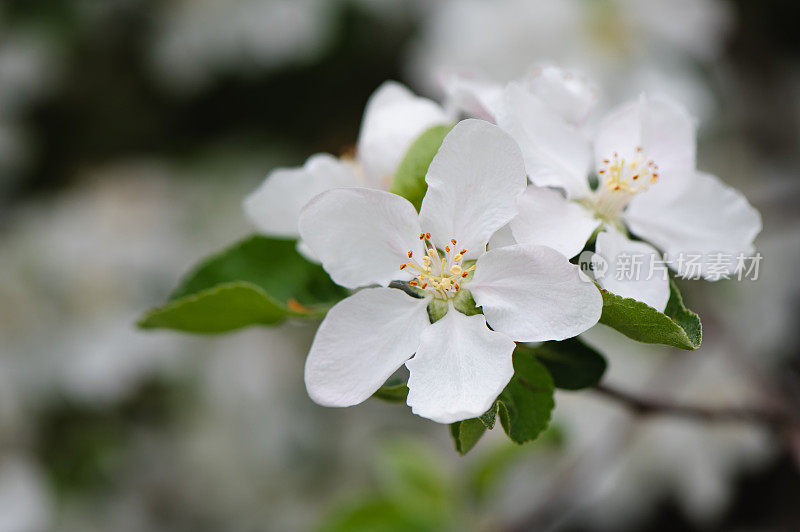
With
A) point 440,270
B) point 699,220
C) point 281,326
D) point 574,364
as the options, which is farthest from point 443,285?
point 281,326

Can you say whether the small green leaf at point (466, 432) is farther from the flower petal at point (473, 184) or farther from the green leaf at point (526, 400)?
the flower petal at point (473, 184)

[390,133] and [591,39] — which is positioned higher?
[390,133]

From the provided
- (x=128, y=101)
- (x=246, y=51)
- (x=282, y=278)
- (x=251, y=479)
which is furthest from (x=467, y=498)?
(x=128, y=101)

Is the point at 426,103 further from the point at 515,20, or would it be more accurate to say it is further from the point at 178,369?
the point at 178,369

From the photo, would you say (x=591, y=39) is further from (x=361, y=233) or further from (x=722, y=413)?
(x=361, y=233)

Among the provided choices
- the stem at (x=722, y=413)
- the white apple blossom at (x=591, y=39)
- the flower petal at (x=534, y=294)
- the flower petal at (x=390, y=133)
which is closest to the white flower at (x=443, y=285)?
the flower petal at (x=534, y=294)

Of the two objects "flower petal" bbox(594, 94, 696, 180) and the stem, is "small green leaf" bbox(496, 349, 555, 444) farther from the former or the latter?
the stem

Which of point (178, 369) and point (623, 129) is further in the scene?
Result: point (178, 369)
